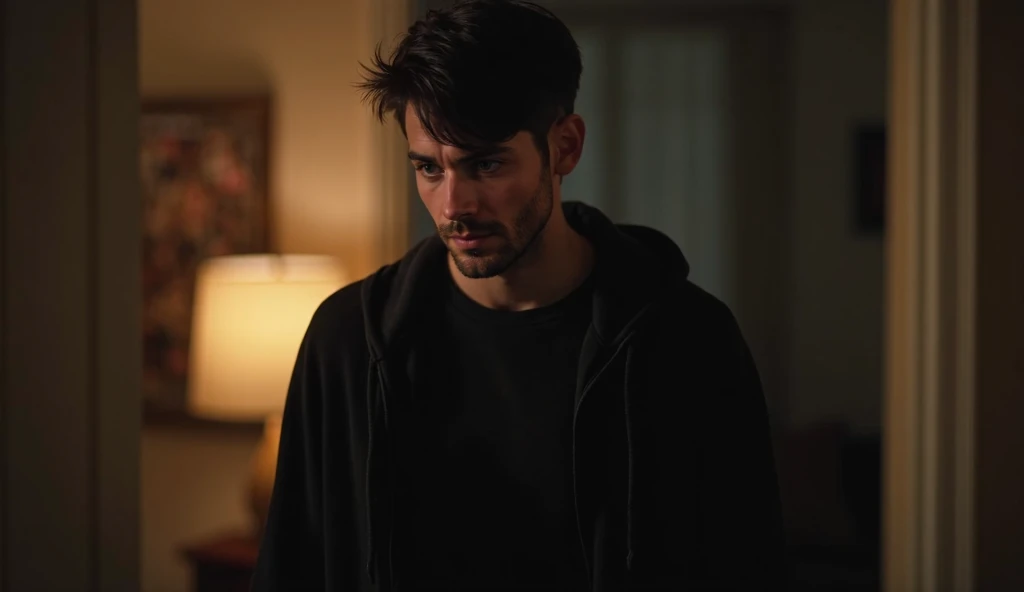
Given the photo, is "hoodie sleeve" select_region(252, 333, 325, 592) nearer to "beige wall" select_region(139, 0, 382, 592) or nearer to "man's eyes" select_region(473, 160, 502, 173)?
"man's eyes" select_region(473, 160, 502, 173)

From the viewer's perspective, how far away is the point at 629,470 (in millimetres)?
1003

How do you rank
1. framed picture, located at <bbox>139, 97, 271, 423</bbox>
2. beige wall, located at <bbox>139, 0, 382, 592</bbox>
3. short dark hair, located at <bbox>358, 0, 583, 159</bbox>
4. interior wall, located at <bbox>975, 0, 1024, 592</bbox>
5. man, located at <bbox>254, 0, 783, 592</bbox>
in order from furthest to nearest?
framed picture, located at <bbox>139, 97, 271, 423</bbox>, beige wall, located at <bbox>139, 0, 382, 592</bbox>, interior wall, located at <bbox>975, 0, 1024, 592</bbox>, man, located at <bbox>254, 0, 783, 592</bbox>, short dark hair, located at <bbox>358, 0, 583, 159</bbox>

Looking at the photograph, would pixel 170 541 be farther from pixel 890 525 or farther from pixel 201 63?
pixel 890 525

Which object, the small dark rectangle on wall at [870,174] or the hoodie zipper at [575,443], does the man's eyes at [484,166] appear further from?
the small dark rectangle on wall at [870,174]

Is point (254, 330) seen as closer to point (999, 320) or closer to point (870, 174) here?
point (999, 320)

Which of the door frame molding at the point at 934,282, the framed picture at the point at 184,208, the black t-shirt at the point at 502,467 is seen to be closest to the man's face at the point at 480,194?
the black t-shirt at the point at 502,467

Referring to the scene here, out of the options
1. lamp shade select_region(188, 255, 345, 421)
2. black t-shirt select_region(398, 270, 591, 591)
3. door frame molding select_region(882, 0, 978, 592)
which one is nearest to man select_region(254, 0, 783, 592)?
black t-shirt select_region(398, 270, 591, 591)

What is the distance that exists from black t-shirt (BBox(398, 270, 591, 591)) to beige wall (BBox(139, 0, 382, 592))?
55.6 inches

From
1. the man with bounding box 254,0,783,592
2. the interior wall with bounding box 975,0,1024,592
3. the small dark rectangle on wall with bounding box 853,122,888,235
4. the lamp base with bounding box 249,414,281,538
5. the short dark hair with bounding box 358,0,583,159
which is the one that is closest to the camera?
the short dark hair with bounding box 358,0,583,159

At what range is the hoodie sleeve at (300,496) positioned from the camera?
1.06m

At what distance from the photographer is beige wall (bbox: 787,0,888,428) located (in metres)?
4.18

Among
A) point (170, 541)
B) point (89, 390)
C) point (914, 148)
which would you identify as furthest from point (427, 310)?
point (170, 541)

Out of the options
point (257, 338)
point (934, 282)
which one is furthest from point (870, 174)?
point (257, 338)

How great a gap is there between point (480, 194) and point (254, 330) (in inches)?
57.8
